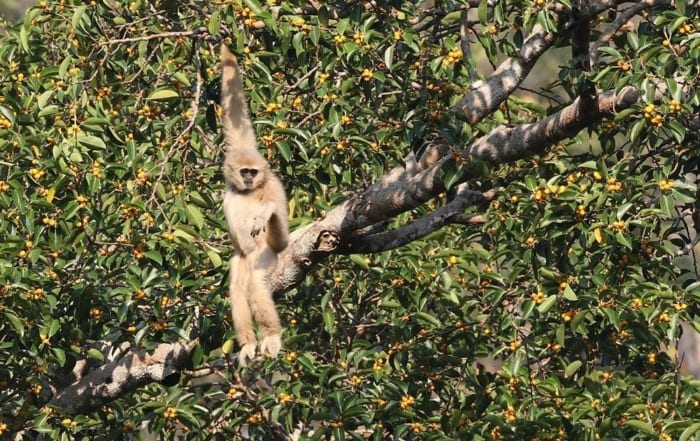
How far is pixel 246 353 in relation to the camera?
8.13 m

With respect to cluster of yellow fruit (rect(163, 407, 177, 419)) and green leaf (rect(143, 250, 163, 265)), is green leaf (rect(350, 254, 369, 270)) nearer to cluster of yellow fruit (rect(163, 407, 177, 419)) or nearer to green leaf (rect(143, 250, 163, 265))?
cluster of yellow fruit (rect(163, 407, 177, 419))

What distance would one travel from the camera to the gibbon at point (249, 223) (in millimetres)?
7926

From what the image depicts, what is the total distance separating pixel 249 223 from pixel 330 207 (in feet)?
2.43

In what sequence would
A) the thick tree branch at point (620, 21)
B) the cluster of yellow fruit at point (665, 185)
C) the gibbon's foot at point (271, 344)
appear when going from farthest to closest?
the gibbon's foot at point (271, 344) < the thick tree branch at point (620, 21) < the cluster of yellow fruit at point (665, 185)

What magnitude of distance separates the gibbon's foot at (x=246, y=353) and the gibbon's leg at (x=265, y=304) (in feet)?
0.24

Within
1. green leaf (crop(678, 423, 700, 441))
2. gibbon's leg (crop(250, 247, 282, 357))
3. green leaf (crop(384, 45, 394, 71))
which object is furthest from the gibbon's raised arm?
green leaf (crop(678, 423, 700, 441))

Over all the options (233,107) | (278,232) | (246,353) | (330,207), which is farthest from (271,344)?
(233,107)

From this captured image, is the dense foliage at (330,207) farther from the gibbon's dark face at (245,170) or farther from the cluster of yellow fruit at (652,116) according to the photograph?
the gibbon's dark face at (245,170)

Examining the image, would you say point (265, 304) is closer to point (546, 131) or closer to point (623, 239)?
point (546, 131)

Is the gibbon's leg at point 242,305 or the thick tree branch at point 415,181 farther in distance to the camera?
the gibbon's leg at point 242,305

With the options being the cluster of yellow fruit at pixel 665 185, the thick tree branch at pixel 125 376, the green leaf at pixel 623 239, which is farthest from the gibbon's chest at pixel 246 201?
the cluster of yellow fruit at pixel 665 185

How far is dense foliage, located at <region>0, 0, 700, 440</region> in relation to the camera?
22.6 ft

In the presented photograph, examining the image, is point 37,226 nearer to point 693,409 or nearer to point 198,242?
point 198,242

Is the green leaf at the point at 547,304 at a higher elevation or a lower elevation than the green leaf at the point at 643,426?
higher
